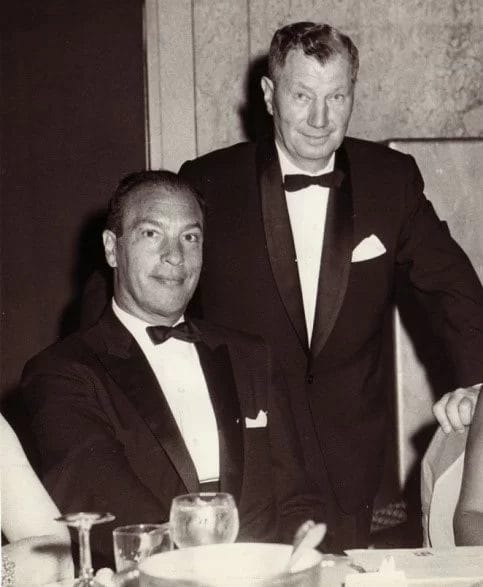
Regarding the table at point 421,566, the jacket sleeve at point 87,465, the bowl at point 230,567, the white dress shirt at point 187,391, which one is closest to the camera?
the bowl at point 230,567

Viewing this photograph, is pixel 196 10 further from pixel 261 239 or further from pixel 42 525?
pixel 42 525

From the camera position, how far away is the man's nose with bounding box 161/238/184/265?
2.34 meters

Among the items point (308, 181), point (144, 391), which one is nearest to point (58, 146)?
point (308, 181)

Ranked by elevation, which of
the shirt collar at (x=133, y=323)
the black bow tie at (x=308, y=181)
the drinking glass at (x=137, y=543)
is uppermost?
the black bow tie at (x=308, y=181)

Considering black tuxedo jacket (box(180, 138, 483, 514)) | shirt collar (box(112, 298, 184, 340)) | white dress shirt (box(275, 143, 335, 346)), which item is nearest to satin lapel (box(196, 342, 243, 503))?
shirt collar (box(112, 298, 184, 340))

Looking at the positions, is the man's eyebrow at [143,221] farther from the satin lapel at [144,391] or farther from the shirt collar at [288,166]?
the shirt collar at [288,166]

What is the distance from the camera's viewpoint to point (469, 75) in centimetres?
408

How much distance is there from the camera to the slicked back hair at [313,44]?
262cm

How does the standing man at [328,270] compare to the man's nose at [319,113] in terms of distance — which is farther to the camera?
the standing man at [328,270]

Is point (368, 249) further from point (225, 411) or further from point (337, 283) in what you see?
point (225, 411)

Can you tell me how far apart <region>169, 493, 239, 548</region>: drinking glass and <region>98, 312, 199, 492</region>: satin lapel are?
2.83 feet

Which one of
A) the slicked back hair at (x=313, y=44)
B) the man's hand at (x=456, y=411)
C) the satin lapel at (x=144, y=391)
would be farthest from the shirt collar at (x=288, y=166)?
the man's hand at (x=456, y=411)

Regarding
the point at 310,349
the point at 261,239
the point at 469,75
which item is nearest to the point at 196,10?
the point at 469,75

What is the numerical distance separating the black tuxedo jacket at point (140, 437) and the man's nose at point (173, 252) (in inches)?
8.1
